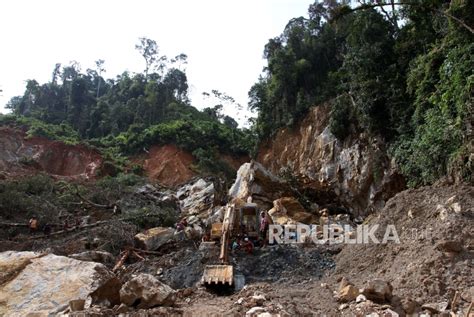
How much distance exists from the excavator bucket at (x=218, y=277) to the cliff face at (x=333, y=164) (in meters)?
9.65

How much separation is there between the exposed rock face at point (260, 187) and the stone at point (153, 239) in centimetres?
538

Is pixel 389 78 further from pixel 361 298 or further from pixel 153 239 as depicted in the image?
pixel 361 298

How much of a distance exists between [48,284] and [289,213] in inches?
426

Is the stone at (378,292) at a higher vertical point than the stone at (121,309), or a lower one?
higher

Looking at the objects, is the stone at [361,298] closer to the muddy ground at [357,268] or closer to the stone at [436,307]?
the muddy ground at [357,268]

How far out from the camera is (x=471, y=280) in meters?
5.70

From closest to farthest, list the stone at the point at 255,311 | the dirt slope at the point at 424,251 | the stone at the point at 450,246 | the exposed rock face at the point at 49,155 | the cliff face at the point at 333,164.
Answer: the stone at the point at 255,311 → the dirt slope at the point at 424,251 → the stone at the point at 450,246 → the cliff face at the point at 333,164 → the exposed rock face at the point at 49,155

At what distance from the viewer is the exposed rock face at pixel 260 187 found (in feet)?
56.6

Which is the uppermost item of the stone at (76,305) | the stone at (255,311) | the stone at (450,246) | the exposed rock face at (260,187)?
the exposed rock face at (260,187)

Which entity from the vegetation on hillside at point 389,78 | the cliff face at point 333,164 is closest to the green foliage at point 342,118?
the vegetation on hillside at point 389,78

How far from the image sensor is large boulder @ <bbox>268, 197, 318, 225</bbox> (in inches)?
568

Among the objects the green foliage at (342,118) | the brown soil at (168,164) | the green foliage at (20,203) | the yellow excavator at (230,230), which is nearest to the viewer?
the yellow excavator at (230,230)

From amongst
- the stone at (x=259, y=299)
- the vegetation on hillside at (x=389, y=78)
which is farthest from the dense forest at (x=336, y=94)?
the stone at (x=259, y=299)

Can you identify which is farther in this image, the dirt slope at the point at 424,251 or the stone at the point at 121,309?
the dirt slope at the point at 424,251
